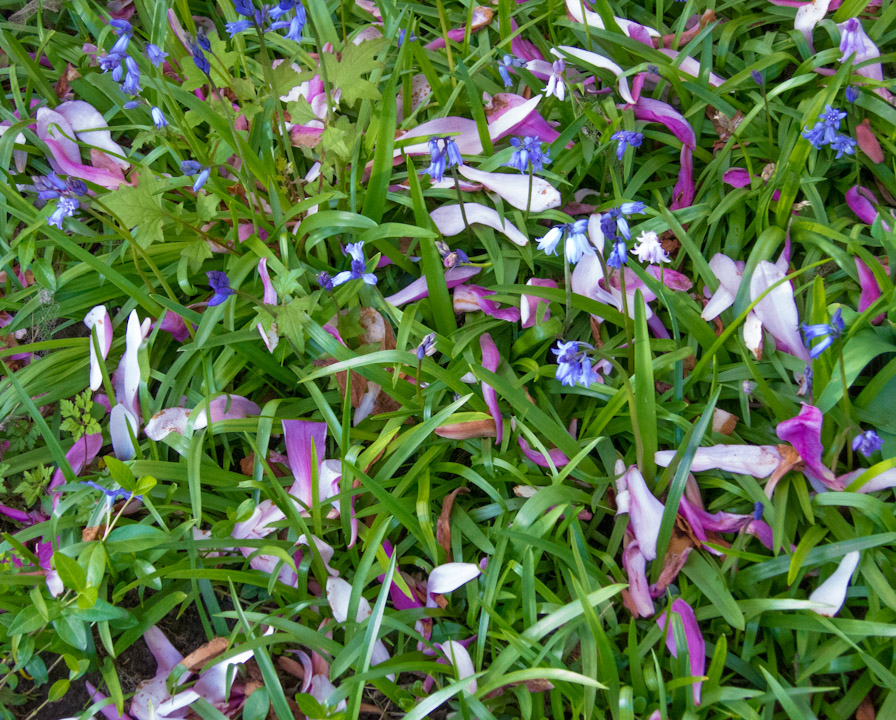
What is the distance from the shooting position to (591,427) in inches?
67.9

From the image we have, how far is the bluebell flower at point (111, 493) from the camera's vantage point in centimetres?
162

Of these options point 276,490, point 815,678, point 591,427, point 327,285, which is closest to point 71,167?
point 327,285

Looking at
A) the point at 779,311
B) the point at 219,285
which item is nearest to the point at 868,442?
the point at 779,311

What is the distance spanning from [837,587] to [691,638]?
0.33 metres

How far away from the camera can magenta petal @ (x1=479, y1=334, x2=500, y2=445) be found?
5.68 feet

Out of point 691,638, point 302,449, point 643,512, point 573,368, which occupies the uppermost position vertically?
point 573,368

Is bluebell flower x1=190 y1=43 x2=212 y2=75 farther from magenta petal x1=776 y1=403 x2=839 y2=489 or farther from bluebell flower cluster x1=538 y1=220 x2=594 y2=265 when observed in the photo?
magenta petal x1=776 y1=403 x2=839 y2=489

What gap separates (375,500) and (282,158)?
1.11m

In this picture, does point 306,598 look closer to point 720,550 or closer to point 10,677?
point 10,677

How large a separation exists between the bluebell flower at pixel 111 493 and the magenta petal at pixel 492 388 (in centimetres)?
87

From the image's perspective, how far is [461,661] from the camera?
1534mm

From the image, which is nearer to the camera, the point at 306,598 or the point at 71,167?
the point at 306,598

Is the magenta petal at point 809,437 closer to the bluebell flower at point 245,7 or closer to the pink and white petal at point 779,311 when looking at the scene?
the pink and white petal at point 779,311

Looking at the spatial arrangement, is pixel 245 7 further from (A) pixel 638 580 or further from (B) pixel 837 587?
(B) pixel 837 587
